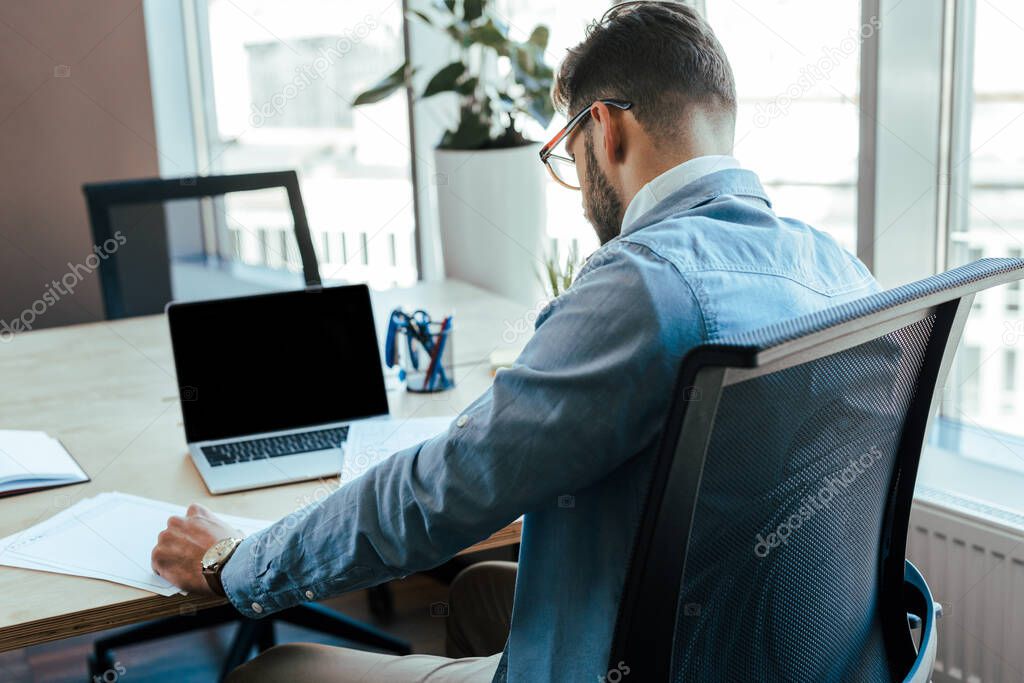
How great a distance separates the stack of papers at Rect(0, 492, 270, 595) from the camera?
1.23m

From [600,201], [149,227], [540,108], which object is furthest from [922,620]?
[149,227]

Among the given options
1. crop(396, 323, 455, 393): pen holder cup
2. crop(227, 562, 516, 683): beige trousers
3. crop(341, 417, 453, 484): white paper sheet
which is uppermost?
crop(396, 323, 455, 393): pen holder cup

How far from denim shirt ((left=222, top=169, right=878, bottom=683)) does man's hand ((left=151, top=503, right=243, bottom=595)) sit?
0.14 meters

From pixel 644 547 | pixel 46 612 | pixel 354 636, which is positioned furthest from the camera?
pixel 354 636

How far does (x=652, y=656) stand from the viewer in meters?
0.84

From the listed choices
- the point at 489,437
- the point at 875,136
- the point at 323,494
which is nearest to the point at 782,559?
the point at 489,437

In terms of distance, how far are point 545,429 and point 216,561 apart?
0.50 meters

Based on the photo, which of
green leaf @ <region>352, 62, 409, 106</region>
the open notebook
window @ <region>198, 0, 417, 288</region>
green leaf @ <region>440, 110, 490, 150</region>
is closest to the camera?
the open notebook

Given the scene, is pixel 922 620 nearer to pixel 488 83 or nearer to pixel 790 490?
pixel 790 490

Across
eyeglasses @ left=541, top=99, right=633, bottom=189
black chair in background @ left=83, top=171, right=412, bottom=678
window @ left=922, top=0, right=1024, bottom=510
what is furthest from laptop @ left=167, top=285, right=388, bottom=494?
window @ left=922, top=0, right=1024, bottom=510

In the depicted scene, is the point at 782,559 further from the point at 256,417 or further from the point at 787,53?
the point at 787,53

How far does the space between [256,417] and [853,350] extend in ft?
3.47

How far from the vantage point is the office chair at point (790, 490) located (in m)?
0.75

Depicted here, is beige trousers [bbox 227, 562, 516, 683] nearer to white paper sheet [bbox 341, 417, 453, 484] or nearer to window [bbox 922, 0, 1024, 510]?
white paper sheet [bbox 341, 417, 453, 484]
